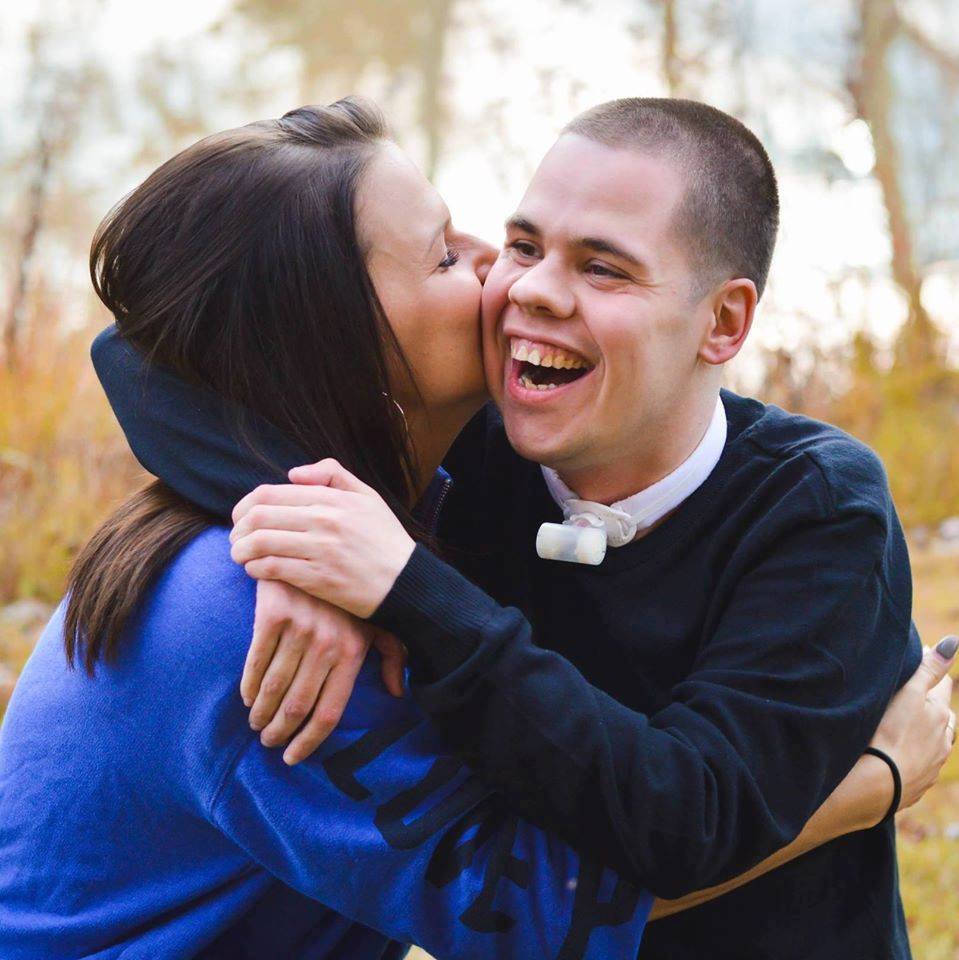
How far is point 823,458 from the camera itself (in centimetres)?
243

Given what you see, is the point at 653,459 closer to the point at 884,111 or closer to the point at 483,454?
the point at 483,454

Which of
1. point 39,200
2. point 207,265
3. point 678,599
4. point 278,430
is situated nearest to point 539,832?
point 678,599

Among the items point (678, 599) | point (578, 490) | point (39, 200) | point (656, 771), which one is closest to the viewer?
point (656, 771)

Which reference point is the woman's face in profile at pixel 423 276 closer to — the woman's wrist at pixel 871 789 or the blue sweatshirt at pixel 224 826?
the blue sweatshirt at pixel 224 826

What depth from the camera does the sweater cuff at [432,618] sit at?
6.52 ft

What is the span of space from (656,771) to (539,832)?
25 centimetres

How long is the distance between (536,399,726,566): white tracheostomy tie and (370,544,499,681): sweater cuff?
1.68 feet

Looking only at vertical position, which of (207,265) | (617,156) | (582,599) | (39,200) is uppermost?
(617,156)

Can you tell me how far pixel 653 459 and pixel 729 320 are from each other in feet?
1.14

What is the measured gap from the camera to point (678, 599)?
8.09 feet

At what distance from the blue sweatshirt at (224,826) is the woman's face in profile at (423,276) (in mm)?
620

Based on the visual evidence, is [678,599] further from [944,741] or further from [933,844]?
[933,844]

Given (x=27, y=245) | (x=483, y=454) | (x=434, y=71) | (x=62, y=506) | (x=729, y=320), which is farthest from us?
(x=434, y=71)

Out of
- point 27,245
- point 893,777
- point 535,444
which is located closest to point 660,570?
point 535,444
